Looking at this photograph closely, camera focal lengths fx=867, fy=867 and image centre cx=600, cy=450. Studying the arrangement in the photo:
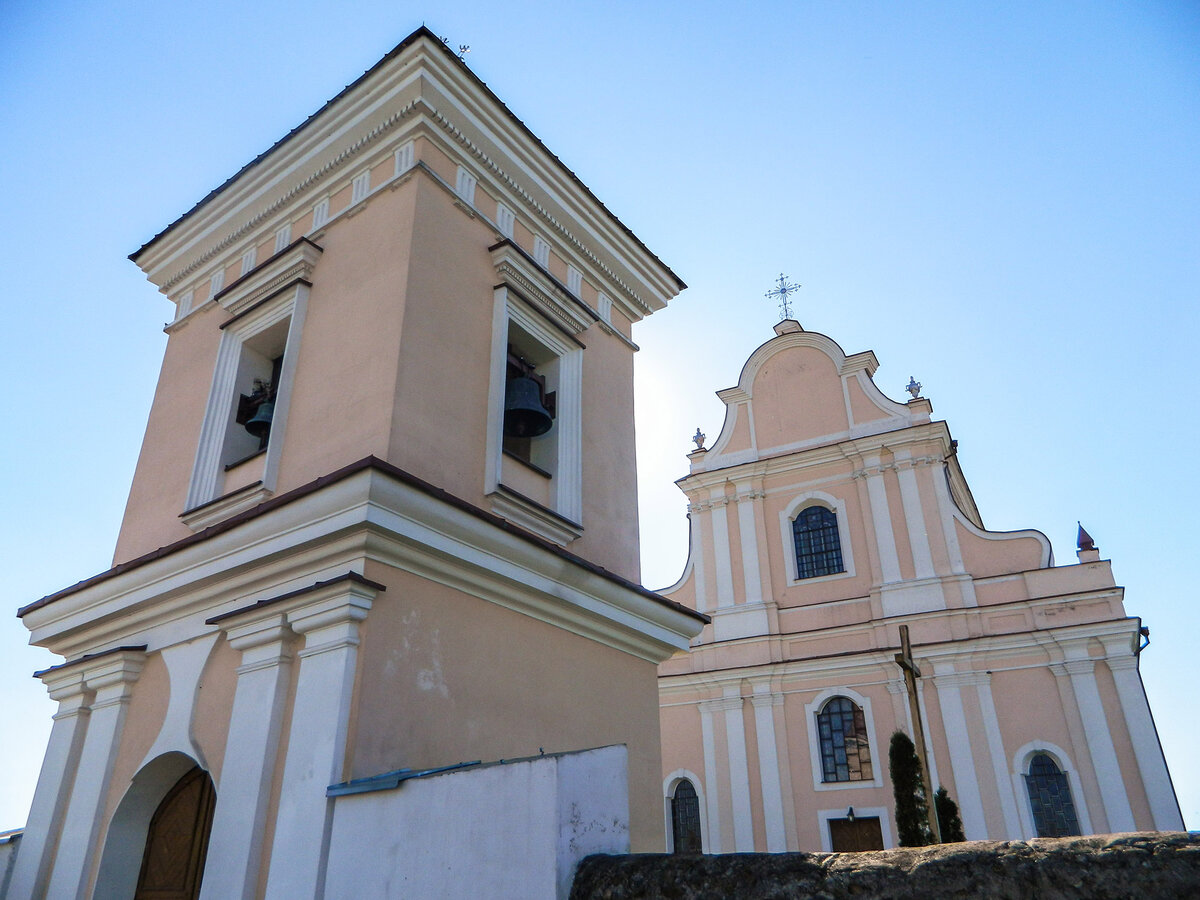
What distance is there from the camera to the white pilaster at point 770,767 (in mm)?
17547

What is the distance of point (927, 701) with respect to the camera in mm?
17750

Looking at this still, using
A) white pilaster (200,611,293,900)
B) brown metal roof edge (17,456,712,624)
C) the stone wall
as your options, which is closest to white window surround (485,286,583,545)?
brown metal roof edge (17,456,712,624)

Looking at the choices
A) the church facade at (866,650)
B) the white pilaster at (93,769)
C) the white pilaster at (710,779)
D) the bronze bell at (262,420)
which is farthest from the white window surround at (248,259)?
the white pilaster at (710,779)

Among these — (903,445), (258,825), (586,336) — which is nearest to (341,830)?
(258,825)

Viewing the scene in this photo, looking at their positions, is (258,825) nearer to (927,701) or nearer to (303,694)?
(303,694)

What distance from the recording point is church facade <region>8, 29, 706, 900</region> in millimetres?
5031

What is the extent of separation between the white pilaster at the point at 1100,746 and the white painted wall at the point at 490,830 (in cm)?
1503

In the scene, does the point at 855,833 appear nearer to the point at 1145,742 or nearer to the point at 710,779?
the point at 710,779

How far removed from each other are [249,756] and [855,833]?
592 inches

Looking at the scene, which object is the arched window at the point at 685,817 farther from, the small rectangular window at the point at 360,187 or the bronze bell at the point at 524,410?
the small rectangular window at the point at 360,187

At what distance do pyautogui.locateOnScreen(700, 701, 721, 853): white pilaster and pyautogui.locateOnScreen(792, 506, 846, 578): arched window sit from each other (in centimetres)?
385

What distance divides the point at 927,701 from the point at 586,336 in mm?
13087

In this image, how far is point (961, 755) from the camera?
16.8 metres

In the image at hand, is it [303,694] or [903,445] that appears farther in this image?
[903,445]
